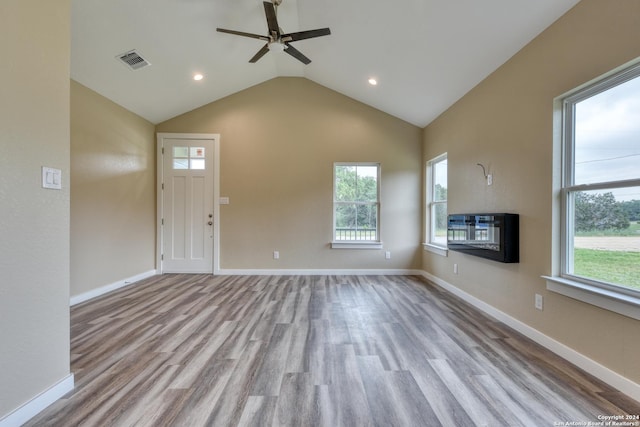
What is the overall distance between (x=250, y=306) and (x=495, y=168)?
3109 millimetres

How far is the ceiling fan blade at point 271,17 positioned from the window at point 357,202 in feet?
7.98

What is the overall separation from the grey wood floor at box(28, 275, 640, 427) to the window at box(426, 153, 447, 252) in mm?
1443

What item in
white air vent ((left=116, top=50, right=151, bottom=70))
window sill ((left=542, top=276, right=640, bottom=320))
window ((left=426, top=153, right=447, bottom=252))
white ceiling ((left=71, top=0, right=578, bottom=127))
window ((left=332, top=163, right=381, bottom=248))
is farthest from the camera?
window ((left=332, top=163, right=381, bottom=248))

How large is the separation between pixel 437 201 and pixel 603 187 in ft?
8.19

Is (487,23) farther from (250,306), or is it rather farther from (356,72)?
(250,306)

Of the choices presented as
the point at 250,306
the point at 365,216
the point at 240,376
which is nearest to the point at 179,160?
the point at 250,306

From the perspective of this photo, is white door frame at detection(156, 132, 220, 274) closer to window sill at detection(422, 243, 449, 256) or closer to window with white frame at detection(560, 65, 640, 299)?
window sill at detection(422, 243, 449, 256)

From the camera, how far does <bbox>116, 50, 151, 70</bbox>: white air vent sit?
302cm

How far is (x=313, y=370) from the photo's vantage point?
1.80 metres

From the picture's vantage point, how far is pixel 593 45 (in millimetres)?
1775

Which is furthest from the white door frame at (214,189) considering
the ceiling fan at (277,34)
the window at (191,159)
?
the ceiling fan at (277,34)

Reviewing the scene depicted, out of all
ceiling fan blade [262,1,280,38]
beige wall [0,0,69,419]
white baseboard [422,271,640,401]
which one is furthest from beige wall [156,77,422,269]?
beige wall [0,0,69,419]

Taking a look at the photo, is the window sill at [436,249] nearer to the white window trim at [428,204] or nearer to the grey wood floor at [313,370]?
the white window trim at [428,204]

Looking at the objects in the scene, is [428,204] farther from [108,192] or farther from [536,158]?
[108,192]
